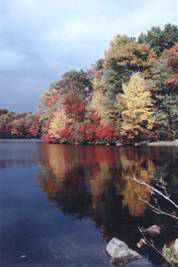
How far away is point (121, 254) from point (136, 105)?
24408mm

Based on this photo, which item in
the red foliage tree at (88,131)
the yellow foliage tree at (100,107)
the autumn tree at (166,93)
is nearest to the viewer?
the autumn tree at (166,93)

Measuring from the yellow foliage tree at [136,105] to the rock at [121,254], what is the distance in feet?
77.6

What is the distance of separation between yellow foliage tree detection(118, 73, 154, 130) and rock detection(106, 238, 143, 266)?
23.6 m

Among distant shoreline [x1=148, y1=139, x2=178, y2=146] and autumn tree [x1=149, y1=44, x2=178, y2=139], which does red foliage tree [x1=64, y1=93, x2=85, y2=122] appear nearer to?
autumn tree [x1=149, y1=44, x2=178, y2=139]

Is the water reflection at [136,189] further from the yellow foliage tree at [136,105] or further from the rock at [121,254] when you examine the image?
the yellow foliage tree at [136,105]

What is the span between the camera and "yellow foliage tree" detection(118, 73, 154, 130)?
2778cm

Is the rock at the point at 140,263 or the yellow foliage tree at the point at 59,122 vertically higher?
the yellow foliage tree at the point at 59,122

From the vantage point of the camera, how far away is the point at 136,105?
27.8 metres

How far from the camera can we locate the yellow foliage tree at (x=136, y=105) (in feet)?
91.1

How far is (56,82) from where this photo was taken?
1714 inches

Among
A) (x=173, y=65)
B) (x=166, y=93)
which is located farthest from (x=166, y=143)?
(x=173, y=65)

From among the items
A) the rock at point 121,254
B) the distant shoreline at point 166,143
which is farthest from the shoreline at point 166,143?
the rock at point 121,254

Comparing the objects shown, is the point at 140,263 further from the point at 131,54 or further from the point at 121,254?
the point at 131,54

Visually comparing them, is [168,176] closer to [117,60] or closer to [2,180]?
[2,180]
